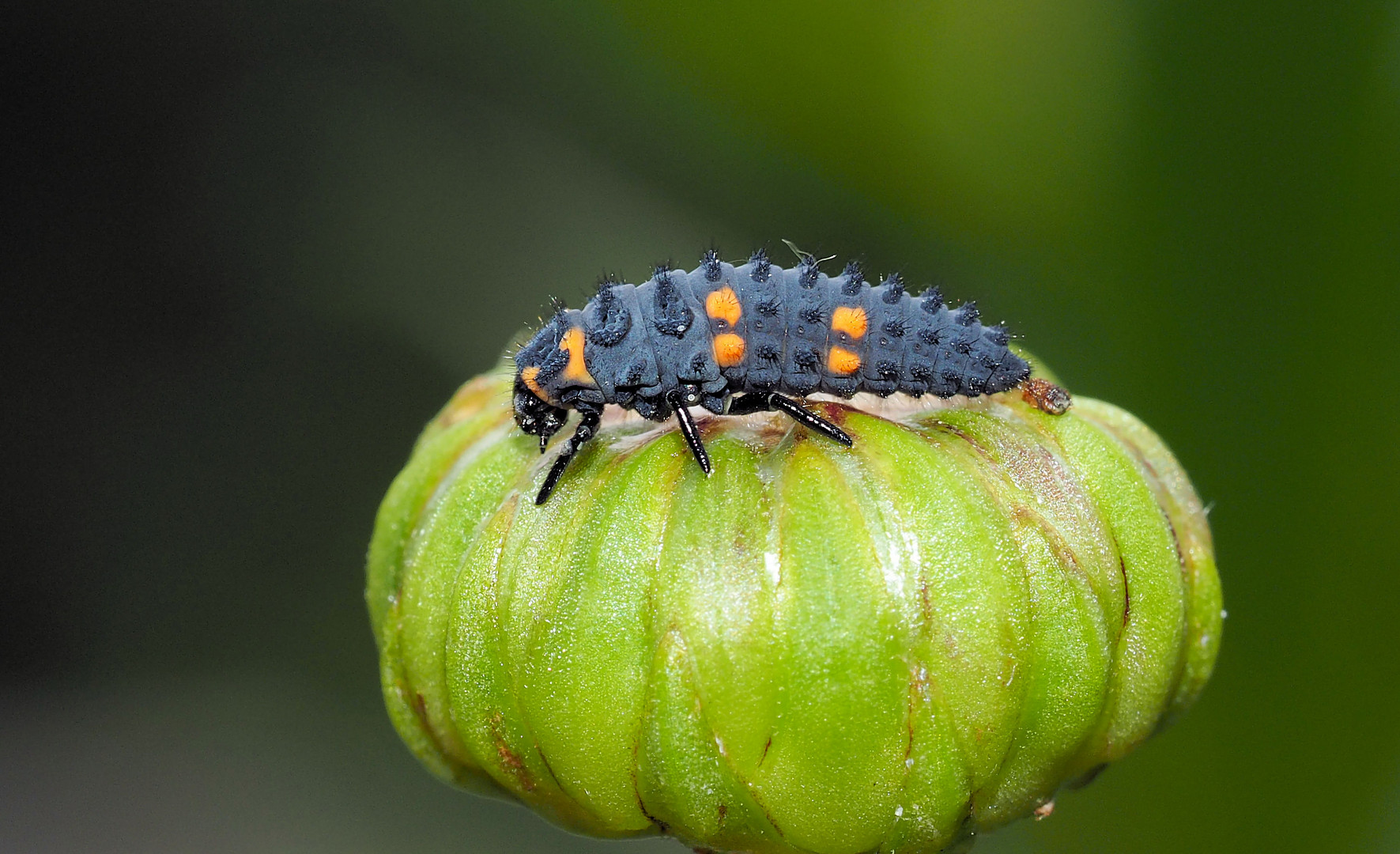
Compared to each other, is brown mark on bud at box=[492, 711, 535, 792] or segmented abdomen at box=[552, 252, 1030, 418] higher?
segmented abdomen at box=[552, 252, 1030, 418]

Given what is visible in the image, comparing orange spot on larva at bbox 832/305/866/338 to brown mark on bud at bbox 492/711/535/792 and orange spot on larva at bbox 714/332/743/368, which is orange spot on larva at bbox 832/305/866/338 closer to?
orange spot on larva at bbox 714/332/743/368

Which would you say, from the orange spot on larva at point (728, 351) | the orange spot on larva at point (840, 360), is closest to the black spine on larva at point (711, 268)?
the orange spot on larva at point (728, 351)

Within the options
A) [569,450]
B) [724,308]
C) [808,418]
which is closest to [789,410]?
[808,418]

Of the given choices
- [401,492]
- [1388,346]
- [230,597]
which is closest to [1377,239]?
[1388,346]

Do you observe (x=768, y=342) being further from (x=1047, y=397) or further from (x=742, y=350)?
(x=1047, y=397)

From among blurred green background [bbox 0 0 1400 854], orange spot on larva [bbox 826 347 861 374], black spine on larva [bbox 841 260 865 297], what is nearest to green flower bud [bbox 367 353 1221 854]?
orange spot on larva [bbox 826 347 861 374]

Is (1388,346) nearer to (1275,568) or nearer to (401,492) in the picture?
(1275,568)

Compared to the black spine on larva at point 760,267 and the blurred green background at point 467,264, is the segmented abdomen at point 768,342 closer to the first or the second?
the black spine on larva at point 760,267

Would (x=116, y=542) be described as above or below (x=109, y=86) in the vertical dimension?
below
